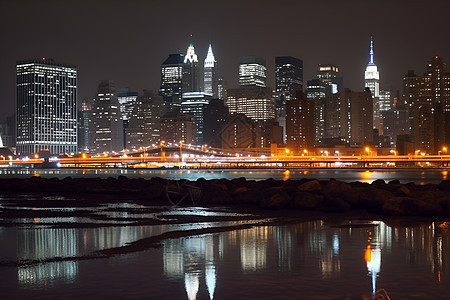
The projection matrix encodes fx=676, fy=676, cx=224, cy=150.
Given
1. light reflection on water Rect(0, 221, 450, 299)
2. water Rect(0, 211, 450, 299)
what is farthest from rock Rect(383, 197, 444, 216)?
water Rect(0, 211, 450, 299)

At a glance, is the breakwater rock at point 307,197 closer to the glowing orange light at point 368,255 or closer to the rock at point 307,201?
the rock at point 307,201

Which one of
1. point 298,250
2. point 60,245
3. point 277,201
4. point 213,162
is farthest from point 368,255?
point 213,162

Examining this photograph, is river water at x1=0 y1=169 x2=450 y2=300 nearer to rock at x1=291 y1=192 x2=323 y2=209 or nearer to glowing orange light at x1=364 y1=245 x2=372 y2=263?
glowing orange light at x1=364 y1=245 x2=372 y2=263

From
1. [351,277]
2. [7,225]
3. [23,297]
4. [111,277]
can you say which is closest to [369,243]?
[351,277]

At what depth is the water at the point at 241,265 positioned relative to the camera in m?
9.91

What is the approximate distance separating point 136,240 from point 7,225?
496cm

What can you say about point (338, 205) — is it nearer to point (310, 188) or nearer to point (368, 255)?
point (310, 188)

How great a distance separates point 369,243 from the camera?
14844 millimetres

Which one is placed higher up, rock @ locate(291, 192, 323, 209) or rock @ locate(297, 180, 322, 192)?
rock @ locate(297, 180, 322, 192)

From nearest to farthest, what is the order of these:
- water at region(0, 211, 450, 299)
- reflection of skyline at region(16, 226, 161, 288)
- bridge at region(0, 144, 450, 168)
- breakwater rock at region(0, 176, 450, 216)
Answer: water at region(0, 211, 450, 299), reflection of skyline at region(16, 226, 161, 288), breakwater rock at region(0, 176, 450, 216), bridge at region(0, 144, 450, 168)

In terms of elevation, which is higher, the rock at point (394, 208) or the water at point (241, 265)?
the rock at point (394, 208)

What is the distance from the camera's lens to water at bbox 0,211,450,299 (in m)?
9.91


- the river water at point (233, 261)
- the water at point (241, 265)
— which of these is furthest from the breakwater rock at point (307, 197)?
the water at point (241, 265)

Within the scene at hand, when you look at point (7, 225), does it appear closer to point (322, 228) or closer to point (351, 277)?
point (322, 228)
